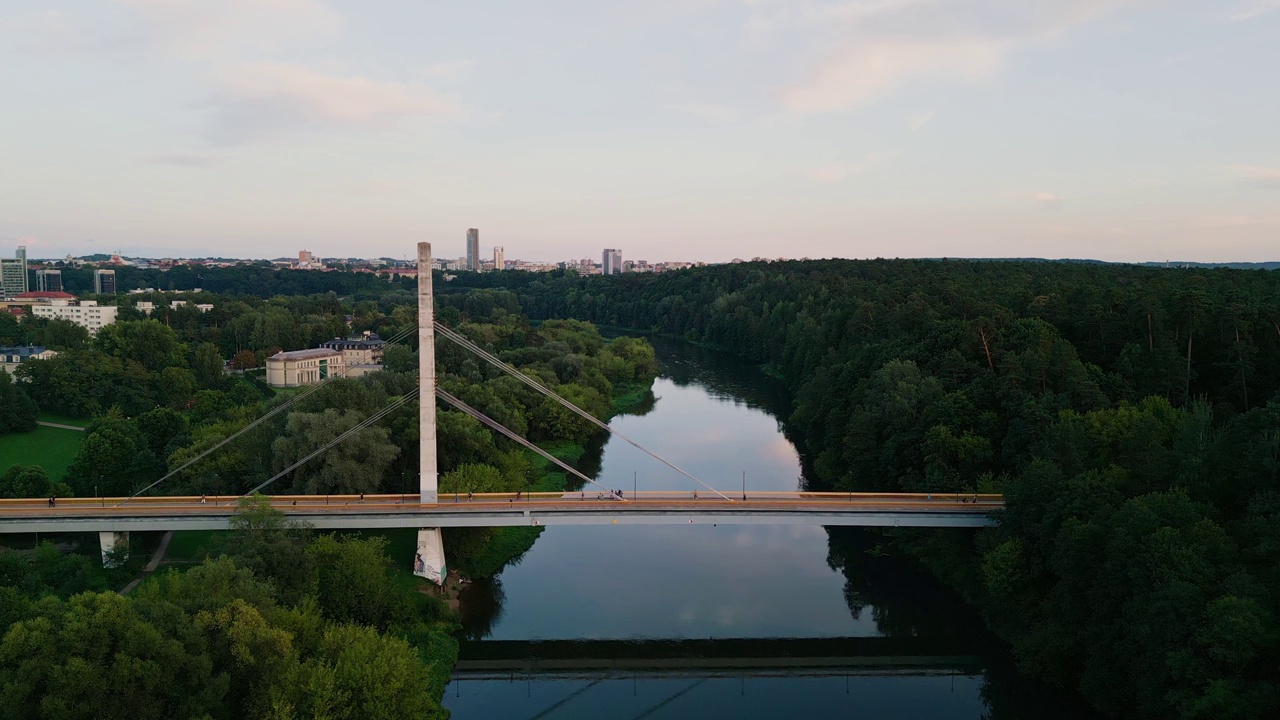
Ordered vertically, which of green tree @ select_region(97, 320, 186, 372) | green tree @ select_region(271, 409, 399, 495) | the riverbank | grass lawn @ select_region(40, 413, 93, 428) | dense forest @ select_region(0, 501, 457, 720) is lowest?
the riverbank

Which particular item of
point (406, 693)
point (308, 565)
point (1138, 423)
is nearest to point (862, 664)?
point (1138, 423)

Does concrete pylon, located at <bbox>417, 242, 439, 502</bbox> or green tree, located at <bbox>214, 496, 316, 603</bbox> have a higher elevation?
concrete pylon, located at <bbox>417, 242, 439, 502</bbox>

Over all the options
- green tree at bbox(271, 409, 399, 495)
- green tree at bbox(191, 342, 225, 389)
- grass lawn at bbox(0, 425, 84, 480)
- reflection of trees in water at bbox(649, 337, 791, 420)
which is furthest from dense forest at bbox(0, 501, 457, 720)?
reflection of trees in water at bbox(649, 337, 791, 420)

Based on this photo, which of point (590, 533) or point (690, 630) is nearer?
point (690, 630)

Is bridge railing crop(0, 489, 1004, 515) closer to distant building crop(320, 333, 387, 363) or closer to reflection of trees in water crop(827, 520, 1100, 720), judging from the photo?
reflection of trees in water crop(827, 520, 1100, 720)

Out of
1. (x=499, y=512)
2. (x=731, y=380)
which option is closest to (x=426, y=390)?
(x=499, y=512)

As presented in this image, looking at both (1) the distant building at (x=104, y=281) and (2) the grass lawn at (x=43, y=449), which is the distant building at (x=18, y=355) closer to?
(2) the grass lawn at (x=43, y=449)

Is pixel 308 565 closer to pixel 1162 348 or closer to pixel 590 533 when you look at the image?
pixel 590 533

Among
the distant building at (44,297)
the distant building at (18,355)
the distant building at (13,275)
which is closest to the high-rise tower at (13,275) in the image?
the distant building at (13,275)

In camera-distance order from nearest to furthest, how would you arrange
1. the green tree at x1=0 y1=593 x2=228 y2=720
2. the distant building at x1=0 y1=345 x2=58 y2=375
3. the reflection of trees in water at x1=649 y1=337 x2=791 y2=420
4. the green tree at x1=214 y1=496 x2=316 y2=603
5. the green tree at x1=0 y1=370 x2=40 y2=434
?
the green tree at x1=0 y1=593 x2=228 y2=720, the green tree at x1=214 y1=496 x2=316 y2=603, the green tree at x1=0 y1=370 x2=40 y2=434, the distant building at x1=0 y1=345 x2=58 y2=375, the reflection of trees in water at x1=649 y1=337 x2=791 y2=420
